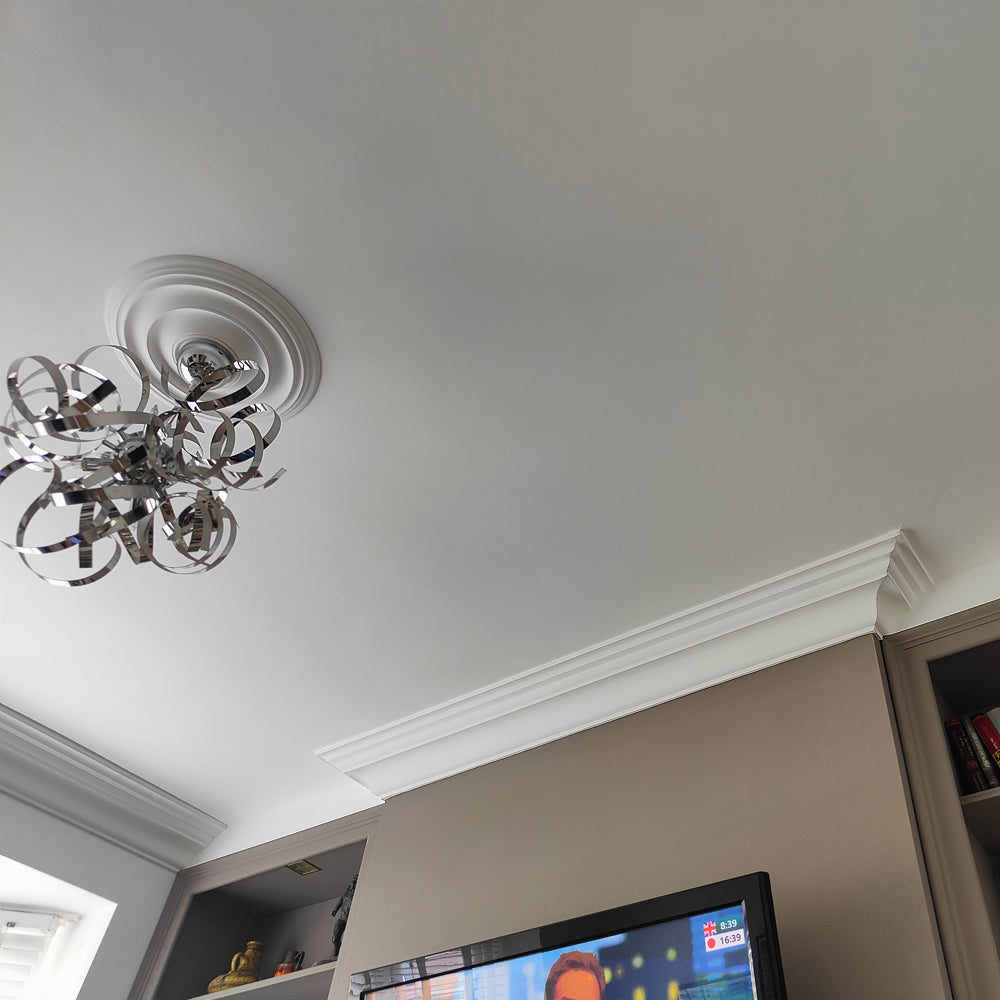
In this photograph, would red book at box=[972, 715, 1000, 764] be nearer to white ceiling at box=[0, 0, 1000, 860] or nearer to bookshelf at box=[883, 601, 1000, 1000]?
bookshelf at box=[883, 601, 1000, 1000]

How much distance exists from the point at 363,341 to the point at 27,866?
8.02 feet

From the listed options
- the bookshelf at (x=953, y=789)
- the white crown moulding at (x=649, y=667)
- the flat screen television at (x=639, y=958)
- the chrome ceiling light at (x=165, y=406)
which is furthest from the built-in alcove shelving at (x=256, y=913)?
the bookshelf at (x=953, y=789)

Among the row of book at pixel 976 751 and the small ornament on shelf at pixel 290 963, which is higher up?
the row of book at pixel 976 751

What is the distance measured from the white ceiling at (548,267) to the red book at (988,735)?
37 cm

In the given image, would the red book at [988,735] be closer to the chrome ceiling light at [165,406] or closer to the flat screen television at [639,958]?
the flat screen television at [639,958]

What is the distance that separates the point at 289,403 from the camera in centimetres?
204

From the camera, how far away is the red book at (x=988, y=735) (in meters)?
2.02

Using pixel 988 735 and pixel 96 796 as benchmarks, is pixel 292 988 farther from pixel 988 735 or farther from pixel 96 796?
pixel 988 735

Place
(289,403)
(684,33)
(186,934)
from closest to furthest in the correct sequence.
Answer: (684,33)
(289,403)
(186,934)

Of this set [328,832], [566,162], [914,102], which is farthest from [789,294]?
[328,832]

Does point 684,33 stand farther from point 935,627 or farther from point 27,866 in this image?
point 27,866

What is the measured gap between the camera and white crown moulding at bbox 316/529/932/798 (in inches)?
90.2

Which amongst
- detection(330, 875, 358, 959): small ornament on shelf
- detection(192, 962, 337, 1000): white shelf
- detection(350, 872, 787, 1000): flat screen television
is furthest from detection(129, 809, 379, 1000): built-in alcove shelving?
detection(350, 872, 787, 1000): flat screen television

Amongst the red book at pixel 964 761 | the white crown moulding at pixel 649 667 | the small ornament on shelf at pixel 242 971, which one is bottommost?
the small ornament on shelf at pixel 242 971
